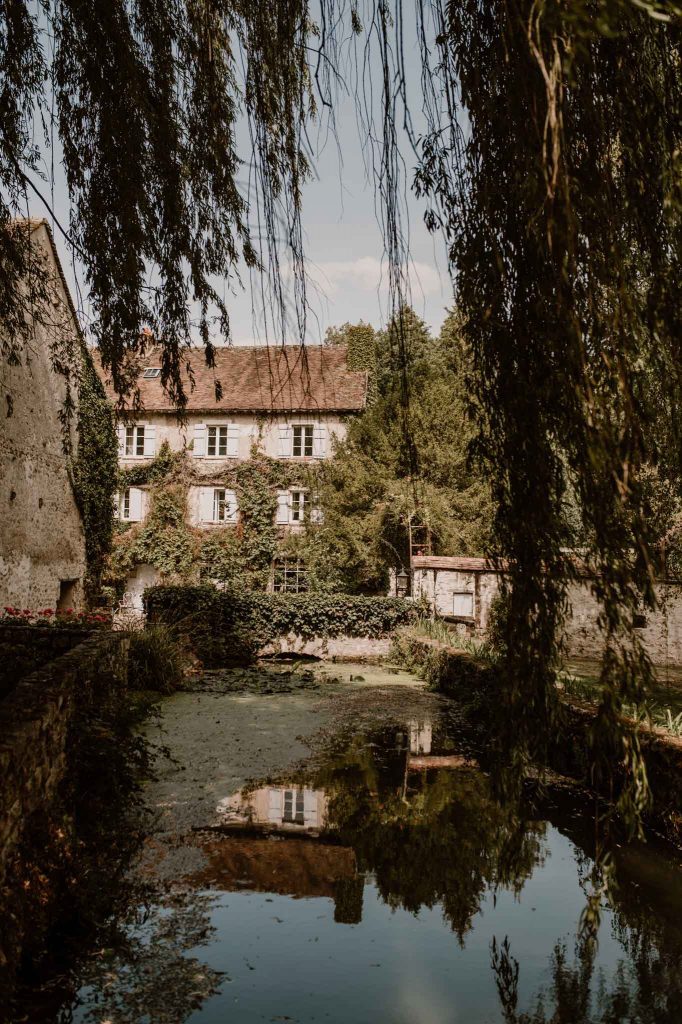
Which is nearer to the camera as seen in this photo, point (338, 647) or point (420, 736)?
point (420, 736)

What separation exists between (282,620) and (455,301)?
15.1 m

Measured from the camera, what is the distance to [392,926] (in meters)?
4.41

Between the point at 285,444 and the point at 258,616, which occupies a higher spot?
the point at 285,444

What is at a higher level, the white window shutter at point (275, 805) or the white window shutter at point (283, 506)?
the white window shutter at point (283, 506)

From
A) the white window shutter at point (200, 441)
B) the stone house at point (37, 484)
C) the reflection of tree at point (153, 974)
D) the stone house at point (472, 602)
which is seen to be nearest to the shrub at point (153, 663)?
the stone house at point (37, 484)

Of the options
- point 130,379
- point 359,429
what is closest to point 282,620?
point 359,429

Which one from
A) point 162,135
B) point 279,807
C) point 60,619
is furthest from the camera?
point 60,619

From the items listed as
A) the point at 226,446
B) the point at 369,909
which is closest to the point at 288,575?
the point at 226,446

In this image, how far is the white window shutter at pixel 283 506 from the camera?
21.8 m

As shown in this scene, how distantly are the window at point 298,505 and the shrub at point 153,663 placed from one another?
9282 mm

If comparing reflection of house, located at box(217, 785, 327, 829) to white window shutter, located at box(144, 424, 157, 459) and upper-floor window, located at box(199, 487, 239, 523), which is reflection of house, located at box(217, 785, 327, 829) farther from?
white window shutter, located at box(144, 424, 157, 459)

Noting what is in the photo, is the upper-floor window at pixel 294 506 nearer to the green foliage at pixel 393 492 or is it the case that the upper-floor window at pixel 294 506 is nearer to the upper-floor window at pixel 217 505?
the green foliage at pixel 393 492

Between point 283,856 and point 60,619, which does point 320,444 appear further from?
point 283,856

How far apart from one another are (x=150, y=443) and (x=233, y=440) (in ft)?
8.87
